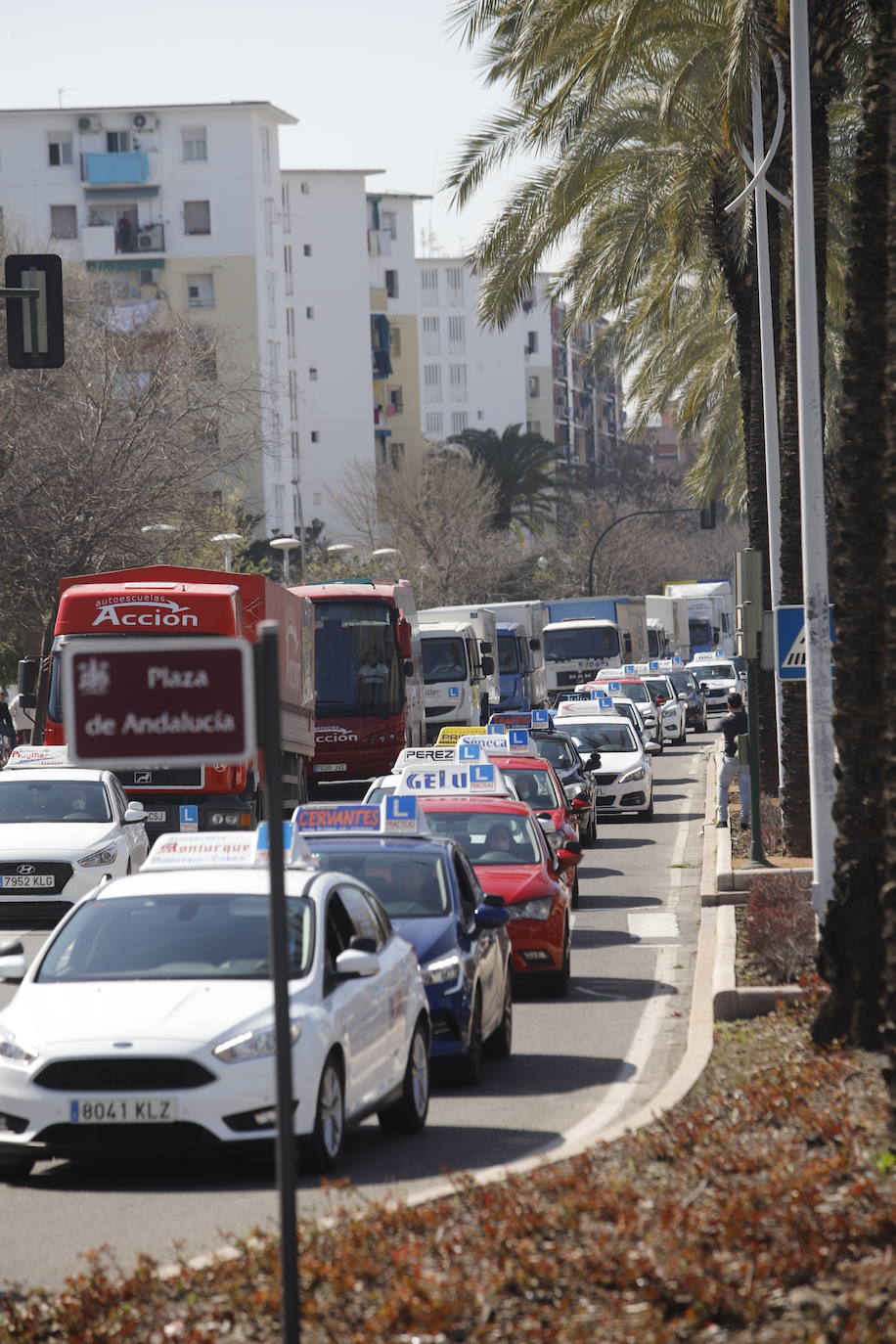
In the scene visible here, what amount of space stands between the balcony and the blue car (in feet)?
315

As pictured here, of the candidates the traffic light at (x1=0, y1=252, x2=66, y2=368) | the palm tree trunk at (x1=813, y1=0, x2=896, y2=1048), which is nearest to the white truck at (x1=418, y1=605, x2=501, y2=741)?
the traffic light at (x1=0, y1=252, x2=66, y2=368)

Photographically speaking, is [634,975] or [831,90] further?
[831,90]

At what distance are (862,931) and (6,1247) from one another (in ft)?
16.7

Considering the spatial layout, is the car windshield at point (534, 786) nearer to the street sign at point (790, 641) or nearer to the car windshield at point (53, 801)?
the car windshield at point (53, 801)

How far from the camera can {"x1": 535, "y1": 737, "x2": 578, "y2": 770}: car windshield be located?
29.7 metres

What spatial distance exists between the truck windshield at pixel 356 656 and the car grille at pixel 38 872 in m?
16.0

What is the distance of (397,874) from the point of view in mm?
13172

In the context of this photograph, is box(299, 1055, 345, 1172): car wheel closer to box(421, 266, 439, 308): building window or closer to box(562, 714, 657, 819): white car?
box(562, 714, 657, 819): white car

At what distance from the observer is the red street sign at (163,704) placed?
5914mm

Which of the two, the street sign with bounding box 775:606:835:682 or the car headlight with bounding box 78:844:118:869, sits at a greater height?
the street sign with bounding box 775:606:835:682

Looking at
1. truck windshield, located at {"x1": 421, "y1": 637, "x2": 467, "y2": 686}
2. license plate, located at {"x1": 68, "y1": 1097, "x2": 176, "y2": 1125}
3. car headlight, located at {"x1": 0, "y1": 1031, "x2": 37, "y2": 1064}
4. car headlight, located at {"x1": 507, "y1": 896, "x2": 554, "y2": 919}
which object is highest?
truck windshield, located at {"x1": 421, "y1": 637, "x2": 467, "y2": 686}

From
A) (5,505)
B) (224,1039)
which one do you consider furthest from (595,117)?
(224,1039)

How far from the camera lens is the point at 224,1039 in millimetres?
9188

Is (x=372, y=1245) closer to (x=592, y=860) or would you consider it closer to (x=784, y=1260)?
(x=784, y=1260)
